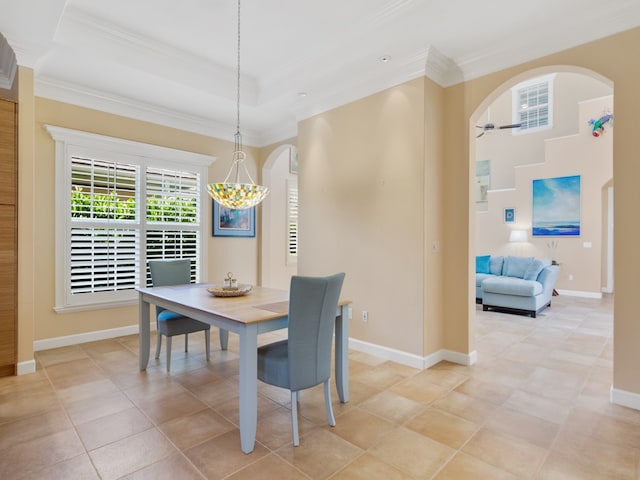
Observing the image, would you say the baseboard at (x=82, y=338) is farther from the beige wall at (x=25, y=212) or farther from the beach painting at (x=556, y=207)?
the beach painting at (x=556, y=207)

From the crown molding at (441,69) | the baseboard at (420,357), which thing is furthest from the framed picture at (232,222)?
the crown molding at (441,69)

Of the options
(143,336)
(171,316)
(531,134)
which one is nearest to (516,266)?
(531,134)

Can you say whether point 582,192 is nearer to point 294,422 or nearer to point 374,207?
point 374,207

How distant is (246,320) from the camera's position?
2.08 m

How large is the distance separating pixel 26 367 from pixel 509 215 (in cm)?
935

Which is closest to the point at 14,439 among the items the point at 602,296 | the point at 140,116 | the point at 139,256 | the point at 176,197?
the point at 139,256

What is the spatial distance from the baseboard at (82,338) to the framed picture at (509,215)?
8.34 m

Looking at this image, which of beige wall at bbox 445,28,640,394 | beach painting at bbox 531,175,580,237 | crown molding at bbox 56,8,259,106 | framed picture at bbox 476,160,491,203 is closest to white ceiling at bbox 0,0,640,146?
crown molding at bbox 56,8,259,106

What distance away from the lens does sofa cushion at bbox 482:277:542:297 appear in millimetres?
5508

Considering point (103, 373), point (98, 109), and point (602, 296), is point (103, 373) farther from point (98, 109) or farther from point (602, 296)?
point (602, 296)

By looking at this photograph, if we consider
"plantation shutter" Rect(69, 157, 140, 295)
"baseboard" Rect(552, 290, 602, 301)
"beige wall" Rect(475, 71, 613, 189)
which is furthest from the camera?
"beige wall" Rect(475, 71, 613, 189)

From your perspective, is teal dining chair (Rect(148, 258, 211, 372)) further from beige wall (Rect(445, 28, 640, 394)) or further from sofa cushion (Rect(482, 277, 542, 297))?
sofa cushion (Rect(482, 277, 542, 297))

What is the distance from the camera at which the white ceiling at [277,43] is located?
109 inches

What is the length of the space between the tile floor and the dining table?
0.60ft
